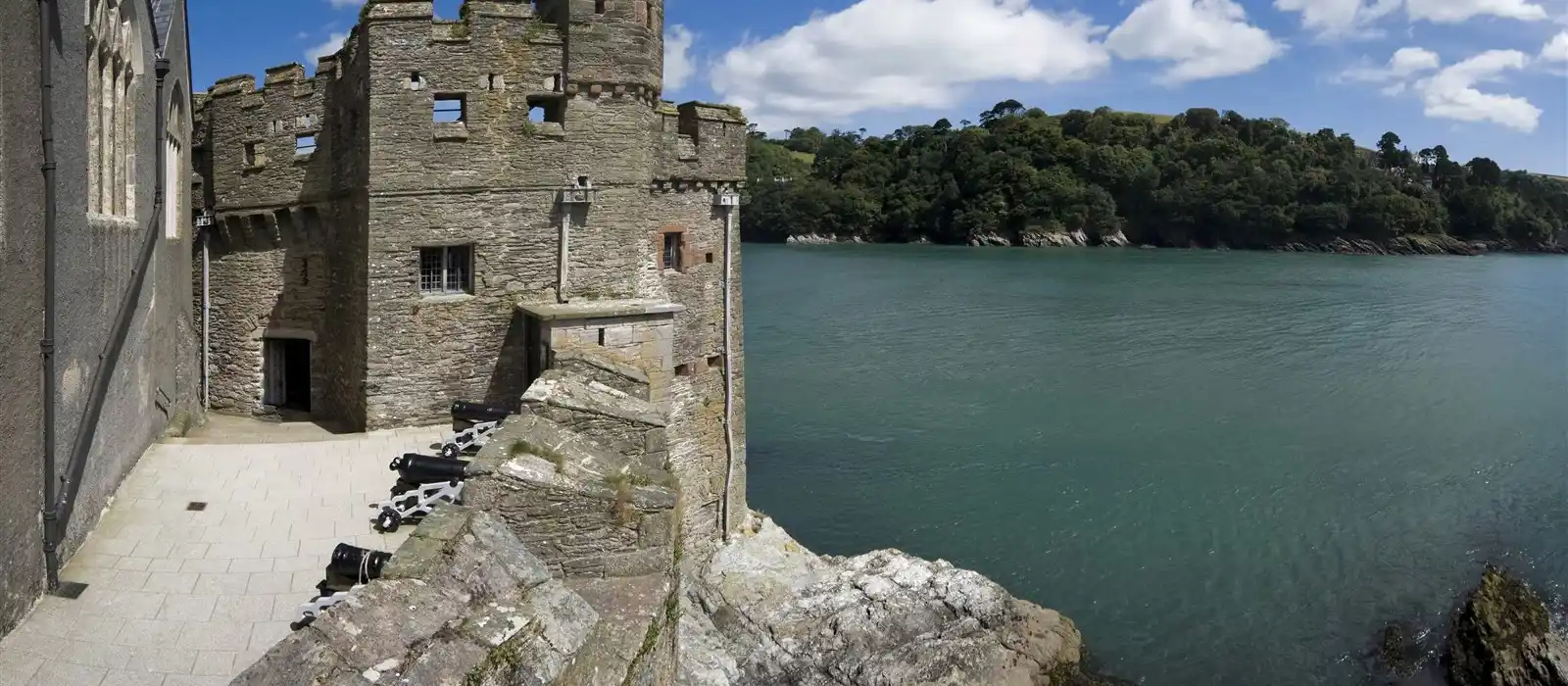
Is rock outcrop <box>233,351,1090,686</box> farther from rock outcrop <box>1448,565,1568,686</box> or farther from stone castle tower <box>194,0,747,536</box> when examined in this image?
rock outcrop <box>1448,565,1568,686</box>

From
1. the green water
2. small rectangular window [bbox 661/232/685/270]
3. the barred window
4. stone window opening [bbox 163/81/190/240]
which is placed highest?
stone window opening [bbox 163/81/190/240]

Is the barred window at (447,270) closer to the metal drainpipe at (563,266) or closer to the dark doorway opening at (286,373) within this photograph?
the metal drainpipe at (563,266)

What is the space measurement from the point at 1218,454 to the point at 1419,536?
5.72 m

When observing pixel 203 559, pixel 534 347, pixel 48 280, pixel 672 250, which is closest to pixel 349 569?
pixel 203 559

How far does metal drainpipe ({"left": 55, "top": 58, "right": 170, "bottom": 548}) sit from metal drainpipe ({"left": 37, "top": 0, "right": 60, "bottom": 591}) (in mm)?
126

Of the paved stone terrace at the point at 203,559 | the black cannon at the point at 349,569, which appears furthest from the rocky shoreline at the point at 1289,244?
the black cannon at the point at 349,569

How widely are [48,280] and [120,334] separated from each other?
2.82 m

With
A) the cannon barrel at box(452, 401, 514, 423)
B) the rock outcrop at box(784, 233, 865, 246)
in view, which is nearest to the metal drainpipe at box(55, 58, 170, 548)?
the cannon barrel at box(452, 401, 514, 423)

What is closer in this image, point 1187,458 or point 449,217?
point 449,217

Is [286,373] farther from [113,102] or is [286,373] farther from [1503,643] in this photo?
[1503,643]

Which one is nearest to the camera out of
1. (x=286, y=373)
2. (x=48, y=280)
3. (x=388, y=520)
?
(x=48, y=280)

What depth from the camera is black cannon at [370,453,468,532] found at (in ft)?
30.0

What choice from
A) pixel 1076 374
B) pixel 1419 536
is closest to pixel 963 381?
pixel 1076 374

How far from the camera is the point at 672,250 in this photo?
50.6 ft
